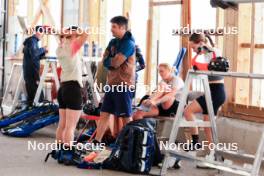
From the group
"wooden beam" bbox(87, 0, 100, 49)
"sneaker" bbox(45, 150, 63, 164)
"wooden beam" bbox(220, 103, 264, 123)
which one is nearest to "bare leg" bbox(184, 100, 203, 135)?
"wooden beam" bbox(220, 103, 264, 123)

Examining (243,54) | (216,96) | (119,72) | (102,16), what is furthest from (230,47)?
(102,16)

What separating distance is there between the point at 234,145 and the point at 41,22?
572 cm

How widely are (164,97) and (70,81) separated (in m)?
1.43

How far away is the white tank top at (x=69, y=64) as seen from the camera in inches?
194

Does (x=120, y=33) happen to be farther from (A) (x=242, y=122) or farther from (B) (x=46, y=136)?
(B) (x=46, y=136)

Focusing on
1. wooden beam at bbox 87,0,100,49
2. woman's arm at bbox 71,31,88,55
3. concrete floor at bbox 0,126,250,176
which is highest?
wooden beam at bbox 87,0,100,49

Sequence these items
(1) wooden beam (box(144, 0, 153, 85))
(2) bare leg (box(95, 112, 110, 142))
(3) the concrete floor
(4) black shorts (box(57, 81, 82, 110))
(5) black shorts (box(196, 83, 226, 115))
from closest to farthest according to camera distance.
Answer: (3) the concrete floor, (4) black shorts (box(57, 81, 82, 110)), (5) black shorts (box(196, 83, 226, 115)), (2) bare leg (box(95, 112, 110, 142)), (1) wooden beam (box(144, 0, 153, 85))

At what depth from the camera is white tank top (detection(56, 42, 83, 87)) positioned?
494cm

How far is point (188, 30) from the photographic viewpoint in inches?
264

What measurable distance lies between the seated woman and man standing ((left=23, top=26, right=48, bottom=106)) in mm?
2487

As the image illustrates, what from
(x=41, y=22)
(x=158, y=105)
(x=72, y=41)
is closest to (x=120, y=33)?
(x=72, y=41)

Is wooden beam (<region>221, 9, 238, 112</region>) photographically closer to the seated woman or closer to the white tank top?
the seated woman

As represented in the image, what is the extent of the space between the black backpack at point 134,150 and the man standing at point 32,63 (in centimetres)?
343

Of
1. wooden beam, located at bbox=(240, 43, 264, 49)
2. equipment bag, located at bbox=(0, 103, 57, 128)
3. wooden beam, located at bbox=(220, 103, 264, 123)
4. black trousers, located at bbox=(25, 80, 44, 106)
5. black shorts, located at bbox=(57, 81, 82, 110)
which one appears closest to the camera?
black shorts, located at bbox=(57, 81, 82, 110)
